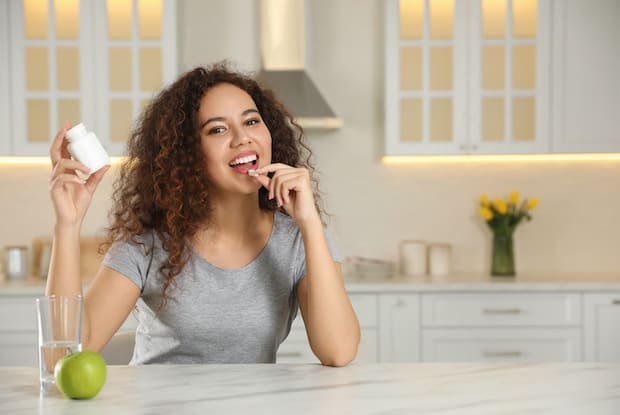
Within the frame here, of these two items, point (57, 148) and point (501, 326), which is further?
point (501, 326)

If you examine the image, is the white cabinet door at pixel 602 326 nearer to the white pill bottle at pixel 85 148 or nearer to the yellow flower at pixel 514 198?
the yellow flower at pixel 514 198

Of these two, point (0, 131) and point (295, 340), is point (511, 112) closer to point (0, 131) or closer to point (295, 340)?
point (295, 340)

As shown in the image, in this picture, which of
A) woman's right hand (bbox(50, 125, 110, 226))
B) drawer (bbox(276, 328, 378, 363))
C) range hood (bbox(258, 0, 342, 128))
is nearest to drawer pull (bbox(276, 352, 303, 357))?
drawer (bbox(276, 328, 378, 363))

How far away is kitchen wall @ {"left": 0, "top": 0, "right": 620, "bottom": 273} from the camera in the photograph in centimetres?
398

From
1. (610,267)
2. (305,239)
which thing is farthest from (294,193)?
(610,267)

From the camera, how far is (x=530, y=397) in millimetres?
1289

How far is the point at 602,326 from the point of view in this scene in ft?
11.3

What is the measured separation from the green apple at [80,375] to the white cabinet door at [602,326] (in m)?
2.62

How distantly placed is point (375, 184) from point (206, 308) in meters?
2.28

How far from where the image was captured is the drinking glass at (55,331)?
1316mm

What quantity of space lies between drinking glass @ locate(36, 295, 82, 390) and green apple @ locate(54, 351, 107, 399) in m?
0.05

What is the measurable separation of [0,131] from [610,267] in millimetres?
2920

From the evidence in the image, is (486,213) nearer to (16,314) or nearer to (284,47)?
(284,47)

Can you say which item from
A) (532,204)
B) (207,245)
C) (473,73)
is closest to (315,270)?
(207,245)
